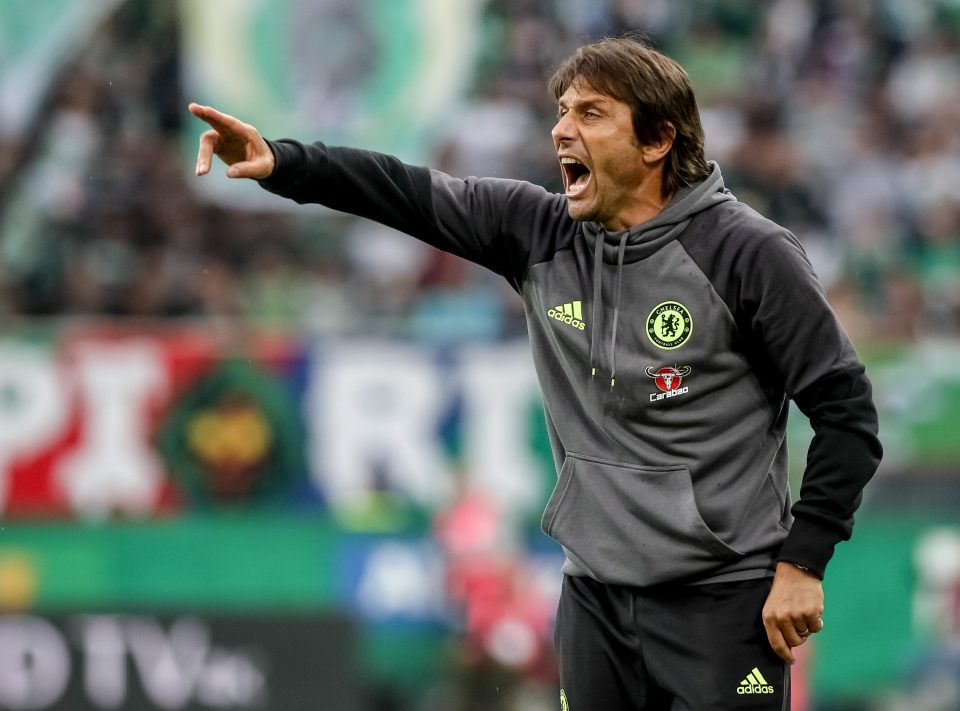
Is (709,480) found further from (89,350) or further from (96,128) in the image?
(96,128)

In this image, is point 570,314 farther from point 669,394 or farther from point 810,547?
point 810,547

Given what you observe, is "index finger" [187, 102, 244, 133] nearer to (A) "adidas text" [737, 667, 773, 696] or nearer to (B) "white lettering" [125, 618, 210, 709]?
(A) "adidas text" [737, 667, 773, 696]

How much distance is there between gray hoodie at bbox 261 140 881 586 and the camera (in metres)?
3.12

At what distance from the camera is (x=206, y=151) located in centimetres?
321

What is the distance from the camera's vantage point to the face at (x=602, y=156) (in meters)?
3.30

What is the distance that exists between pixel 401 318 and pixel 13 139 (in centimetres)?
281

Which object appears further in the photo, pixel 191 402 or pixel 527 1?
pixel 527 1

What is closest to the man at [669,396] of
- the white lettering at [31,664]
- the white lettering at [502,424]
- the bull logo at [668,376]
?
the bull logo at [668,376]

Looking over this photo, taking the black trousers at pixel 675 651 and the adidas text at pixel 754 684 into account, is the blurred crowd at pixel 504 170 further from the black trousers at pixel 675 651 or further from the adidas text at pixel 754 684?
the adidas text at pixel 754 684

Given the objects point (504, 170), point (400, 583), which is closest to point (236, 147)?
point (400, 583)

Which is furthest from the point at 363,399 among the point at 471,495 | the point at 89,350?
Answer: the point at 89,350

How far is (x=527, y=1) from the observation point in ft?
35.4

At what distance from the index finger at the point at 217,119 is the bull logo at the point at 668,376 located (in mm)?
986

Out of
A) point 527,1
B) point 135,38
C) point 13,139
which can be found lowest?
point 13,139
